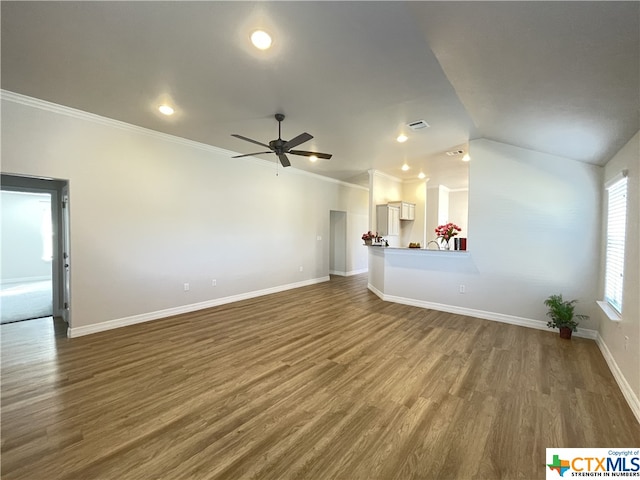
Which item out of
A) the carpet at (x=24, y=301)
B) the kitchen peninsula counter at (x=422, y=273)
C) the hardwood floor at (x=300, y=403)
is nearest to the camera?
the hardwood floor at (x=300, y=403)

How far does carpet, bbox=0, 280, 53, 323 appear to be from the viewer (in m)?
4.63

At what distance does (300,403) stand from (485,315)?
3654 millimetres

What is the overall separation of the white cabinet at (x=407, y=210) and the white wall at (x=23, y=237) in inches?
394

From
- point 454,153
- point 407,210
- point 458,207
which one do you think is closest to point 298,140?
point 454,153

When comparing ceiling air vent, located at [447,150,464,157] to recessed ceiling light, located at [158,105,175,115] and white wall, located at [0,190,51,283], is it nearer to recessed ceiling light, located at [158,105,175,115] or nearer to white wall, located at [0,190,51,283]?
recessed ceiling light, located at [158,105,175,115]

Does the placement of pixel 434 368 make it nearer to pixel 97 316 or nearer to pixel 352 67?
pixel 352 67

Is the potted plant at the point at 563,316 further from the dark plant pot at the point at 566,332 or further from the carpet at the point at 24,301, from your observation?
the carpet at the point at 24,301

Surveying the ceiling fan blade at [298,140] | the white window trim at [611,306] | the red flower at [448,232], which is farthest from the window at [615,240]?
the ceiling fan blade at [298,140]

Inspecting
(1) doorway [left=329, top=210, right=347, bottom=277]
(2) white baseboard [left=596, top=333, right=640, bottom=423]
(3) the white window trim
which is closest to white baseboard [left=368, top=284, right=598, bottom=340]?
(2) white baseboard [left=596, top=333, right=640, bottom=423]

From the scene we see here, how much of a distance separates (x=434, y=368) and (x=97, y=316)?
441 centimetres

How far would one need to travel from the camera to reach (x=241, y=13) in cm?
192

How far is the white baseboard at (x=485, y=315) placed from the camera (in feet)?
12.5

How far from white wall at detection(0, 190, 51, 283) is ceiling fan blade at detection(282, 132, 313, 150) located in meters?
8.61

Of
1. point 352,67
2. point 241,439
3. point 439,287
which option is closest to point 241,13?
point 352,67
